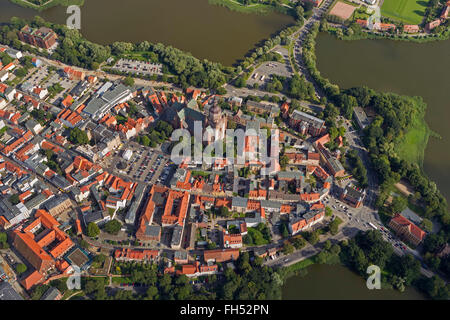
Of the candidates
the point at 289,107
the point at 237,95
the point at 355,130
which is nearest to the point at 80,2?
the point at 237,95

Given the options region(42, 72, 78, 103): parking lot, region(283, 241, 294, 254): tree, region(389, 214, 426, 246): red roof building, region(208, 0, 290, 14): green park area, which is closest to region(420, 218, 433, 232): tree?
region(389, 214, 426, 246): red roof building

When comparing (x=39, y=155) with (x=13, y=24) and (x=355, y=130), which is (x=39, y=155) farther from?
(x=355, y=130)

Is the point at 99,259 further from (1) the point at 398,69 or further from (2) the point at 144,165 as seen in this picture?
(1) the point at 398,69

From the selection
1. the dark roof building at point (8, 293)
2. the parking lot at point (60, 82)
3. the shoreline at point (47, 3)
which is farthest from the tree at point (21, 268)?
the shoreline at point (47, 3)

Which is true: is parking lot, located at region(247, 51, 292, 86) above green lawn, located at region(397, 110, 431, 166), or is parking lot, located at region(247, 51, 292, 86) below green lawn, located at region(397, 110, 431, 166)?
above

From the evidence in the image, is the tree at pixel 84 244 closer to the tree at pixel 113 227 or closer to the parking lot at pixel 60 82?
the tree at pixel 113 227

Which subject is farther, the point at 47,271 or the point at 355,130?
the point at 355,130

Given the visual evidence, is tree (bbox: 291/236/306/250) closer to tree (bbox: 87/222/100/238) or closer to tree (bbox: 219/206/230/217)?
tree (bbox: 219/206/230/217)
